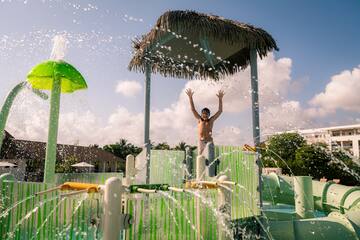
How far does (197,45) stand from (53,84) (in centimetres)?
417

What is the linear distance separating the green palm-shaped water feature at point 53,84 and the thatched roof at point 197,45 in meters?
2.48

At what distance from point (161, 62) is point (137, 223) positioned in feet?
23.9

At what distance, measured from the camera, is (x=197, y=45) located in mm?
8844

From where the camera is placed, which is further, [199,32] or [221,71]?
[221,71]

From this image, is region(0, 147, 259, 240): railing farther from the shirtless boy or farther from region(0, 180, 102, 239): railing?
the shirtless boy

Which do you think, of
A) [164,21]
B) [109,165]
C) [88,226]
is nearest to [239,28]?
[164,21]

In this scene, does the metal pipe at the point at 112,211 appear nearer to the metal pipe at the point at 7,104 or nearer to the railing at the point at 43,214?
the railing at the point at 43,214

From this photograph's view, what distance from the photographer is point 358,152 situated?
62.0 m

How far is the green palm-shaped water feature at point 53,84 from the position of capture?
5809 mm

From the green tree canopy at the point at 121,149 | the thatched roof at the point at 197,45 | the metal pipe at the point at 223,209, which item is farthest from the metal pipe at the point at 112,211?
the green tree canopy at the point at 121,149

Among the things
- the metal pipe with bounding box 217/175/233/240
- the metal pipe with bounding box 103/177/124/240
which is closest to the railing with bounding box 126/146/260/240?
the metal pipe with bounding box 217/175/233/240

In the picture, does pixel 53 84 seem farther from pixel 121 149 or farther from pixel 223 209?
pixel 121 149

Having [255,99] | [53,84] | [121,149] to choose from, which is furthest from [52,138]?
[121,149]

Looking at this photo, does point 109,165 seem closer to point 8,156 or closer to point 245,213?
point 8,156
